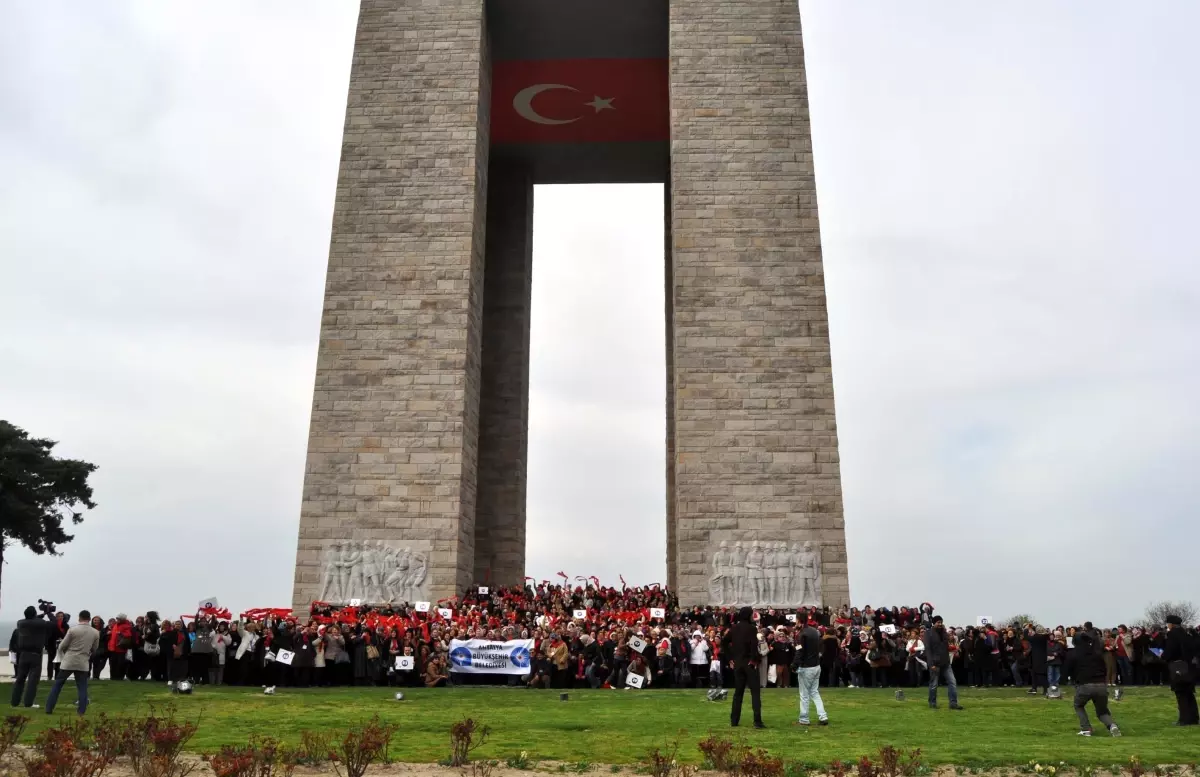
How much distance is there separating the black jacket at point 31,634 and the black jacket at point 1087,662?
10267 mm

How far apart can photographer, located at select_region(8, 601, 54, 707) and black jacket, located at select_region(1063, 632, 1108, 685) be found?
10.2m

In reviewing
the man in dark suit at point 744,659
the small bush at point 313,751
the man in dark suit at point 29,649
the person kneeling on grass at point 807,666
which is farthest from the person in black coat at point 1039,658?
the man in dark suit at point 29,649

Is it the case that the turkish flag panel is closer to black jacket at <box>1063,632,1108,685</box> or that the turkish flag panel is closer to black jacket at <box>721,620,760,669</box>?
black jacket at <box>721,620,760,669</box>

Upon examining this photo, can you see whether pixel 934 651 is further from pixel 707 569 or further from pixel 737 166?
pixel 737 166

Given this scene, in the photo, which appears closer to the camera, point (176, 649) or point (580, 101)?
point (176, 649)

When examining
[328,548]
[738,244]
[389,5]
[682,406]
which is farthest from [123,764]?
[389,5]

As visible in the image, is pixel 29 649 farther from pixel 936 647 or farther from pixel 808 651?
pixel 936 647

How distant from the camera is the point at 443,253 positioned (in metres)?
22.1

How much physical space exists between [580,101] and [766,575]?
1442 cm

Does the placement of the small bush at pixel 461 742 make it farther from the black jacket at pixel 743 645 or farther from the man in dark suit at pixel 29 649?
the man in dark suit at pixel 29 649

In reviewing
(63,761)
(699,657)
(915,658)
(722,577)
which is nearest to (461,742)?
(63,761)

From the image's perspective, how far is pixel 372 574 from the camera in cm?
2016

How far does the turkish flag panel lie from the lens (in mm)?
27172

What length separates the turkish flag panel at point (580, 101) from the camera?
89.1ft
